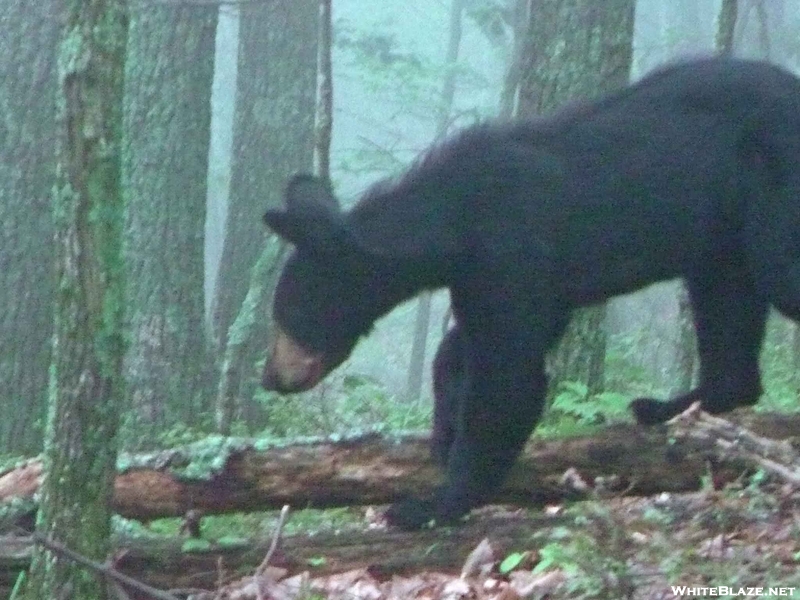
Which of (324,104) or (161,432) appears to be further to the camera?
(161,432)

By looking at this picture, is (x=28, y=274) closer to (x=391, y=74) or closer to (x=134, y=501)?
(x=134, y=501)

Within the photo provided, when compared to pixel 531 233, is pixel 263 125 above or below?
above

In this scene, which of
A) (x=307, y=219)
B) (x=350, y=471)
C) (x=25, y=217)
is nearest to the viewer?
(x=350, y=471)

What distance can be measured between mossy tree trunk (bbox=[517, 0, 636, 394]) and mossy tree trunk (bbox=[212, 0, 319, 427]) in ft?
17.9

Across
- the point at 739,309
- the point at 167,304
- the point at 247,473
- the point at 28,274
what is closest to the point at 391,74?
the point at 167,304

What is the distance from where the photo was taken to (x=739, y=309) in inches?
273

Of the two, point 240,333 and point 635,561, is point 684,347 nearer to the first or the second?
point 240,333

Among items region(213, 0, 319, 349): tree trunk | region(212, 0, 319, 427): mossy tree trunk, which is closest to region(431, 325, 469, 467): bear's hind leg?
region(212, 0, 319, 427): mossy tree trunk

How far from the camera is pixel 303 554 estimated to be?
5.48m

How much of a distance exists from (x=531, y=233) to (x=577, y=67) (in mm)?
2568

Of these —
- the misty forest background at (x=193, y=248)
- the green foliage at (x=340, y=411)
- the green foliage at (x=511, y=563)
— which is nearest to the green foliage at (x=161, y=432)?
the misty forest background at (x=193, y=248)

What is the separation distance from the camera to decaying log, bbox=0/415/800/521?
5.66m

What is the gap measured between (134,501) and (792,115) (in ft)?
12.2

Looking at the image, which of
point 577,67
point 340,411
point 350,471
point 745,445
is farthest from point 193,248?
point 745,445
